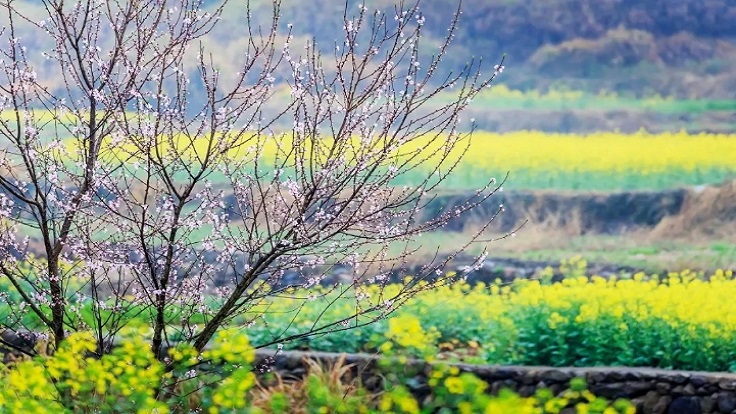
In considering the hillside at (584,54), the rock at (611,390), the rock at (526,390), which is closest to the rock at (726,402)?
the rock at (611,390)

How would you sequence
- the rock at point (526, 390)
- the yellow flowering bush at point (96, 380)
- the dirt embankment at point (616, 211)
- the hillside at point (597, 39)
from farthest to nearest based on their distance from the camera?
the hillside at point (597, 39) → the dirt embankment at point (616, 211) → the rock at point (526, 390) → the yellow flowering bush at point (96, 380)

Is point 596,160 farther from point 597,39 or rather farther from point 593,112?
point 597,39

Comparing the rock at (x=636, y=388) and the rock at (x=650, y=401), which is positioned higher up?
the rock at (x=636, y=388)

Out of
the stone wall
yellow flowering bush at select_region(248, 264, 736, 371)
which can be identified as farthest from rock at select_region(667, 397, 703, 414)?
yellow flowering bush at select_region(248, 264, 736, 371)

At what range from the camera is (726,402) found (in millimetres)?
4676

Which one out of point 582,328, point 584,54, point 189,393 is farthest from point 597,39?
point 189,393

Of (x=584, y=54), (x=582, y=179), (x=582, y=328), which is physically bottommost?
(x=582, y=328)

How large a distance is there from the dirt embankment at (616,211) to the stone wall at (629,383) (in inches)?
61.2

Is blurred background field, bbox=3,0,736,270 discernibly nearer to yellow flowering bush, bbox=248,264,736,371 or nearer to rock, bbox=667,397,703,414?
yellow flowering bush, bbox=248,264,736,371

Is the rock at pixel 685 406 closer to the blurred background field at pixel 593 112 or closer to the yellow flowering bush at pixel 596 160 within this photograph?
the blurred background field at pixel 593 112

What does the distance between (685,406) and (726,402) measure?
165 millimetres

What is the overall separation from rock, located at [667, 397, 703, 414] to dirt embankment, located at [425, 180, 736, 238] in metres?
1.58

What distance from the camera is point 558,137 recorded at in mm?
6754

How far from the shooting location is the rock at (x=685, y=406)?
4.73 meters
